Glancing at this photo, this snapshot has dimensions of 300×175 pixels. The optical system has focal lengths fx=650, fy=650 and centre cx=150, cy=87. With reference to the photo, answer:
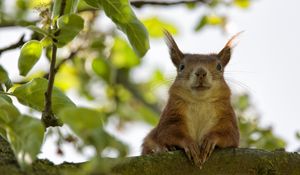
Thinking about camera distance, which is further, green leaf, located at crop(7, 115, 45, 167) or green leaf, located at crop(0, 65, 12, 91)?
green leaf, located at crop(0, 65, 12, 91)

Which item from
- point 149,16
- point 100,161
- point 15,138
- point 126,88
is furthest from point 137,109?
point 100,161

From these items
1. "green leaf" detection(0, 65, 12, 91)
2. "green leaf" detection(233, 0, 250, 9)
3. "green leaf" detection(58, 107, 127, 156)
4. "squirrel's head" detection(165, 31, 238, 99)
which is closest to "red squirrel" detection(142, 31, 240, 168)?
"squirrel's head" detection(165, 31, 238, 99)

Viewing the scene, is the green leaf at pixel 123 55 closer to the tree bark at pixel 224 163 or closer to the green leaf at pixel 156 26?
the green leaf at pixel 156 26

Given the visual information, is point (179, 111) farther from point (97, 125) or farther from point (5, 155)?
point (97, 125)

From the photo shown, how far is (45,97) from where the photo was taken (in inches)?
91.6

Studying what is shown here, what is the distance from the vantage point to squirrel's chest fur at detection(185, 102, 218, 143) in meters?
4.44

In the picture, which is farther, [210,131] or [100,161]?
[210,131]

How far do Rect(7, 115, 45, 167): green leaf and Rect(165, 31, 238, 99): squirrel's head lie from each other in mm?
2702

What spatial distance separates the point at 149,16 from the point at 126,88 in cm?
102

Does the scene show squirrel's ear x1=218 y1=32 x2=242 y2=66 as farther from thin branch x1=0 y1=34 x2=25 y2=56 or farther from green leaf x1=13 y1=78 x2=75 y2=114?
green leaf x1=13 y1=78 x2=75 y2=114

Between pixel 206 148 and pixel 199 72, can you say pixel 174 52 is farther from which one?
pixel 206 148

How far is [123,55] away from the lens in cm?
648

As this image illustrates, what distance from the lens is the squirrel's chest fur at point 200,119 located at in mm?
4438

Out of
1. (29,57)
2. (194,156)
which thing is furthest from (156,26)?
(29,57)
